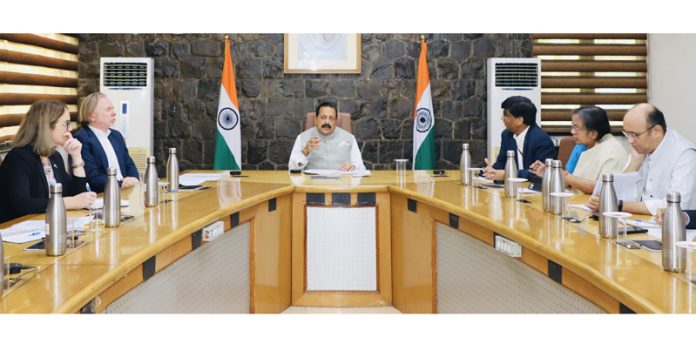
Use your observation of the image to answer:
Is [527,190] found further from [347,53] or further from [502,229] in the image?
[347,53]

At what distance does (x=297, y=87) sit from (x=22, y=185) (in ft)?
13.4

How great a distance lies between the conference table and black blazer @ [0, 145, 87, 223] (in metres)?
0.13

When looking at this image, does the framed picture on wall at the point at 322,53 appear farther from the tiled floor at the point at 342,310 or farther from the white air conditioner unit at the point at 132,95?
the tiled floor at the point at 342,310

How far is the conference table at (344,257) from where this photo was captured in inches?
78.0

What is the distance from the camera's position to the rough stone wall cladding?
7.00 meters

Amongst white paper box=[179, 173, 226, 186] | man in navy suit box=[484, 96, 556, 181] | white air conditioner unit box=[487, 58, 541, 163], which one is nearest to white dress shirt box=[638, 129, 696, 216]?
man in navy suit box=[484, 96, 556, 181]

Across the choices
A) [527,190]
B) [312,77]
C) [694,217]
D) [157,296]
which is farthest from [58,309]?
[312,77]

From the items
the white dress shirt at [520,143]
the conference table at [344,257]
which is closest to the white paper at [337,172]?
the conference table at [344,257]

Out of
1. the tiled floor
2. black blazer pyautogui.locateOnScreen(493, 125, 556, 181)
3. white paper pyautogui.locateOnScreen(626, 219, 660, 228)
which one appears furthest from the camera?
black blazer pyautogui.locateOnScreen(493, 125, 556, 181)

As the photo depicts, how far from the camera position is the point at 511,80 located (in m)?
6.74

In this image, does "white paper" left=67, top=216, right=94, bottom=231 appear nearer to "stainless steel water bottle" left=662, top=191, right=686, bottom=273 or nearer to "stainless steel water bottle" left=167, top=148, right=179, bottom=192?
"stainless steel water bottle" left=167, top=148, right=179, bottom=192

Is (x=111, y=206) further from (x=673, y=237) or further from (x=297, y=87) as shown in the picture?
(x=297, y=87)

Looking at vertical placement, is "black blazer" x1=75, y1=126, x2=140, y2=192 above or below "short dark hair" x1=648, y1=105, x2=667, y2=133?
below

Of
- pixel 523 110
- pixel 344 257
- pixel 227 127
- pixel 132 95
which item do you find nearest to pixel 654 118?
pixel 523 110
